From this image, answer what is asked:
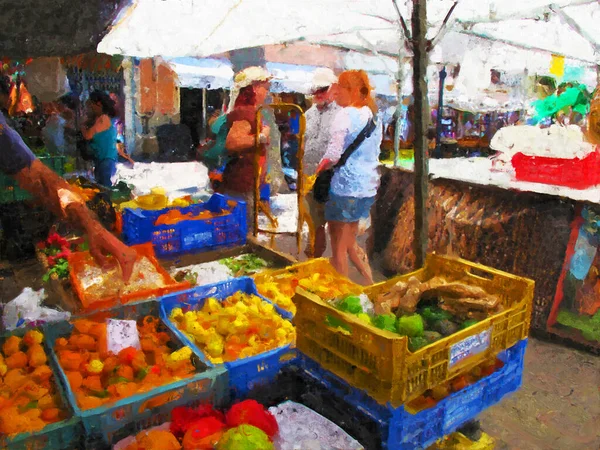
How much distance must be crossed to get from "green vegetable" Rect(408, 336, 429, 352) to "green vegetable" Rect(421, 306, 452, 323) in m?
0.22

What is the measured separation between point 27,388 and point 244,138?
9.67ft

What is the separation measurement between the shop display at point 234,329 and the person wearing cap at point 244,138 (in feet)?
6.90

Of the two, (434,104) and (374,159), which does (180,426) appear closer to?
(374,159)

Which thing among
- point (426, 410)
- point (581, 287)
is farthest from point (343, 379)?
point (581, 287)

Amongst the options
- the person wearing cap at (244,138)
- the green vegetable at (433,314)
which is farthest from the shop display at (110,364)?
the person wearing cap at (244,138)

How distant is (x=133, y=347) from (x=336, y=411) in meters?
0.95

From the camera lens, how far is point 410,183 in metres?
5.14

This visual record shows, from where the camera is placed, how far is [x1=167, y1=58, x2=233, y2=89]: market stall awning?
37.1ft

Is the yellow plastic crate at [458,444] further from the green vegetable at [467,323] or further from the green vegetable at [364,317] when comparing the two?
the green vegetable at [364,317]

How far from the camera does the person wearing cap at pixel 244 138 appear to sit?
4430 millimetres

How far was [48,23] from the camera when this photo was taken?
114 inches

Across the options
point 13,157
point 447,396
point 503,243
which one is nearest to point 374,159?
point 503,243

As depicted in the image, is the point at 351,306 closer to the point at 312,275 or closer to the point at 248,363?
the point at 248,363

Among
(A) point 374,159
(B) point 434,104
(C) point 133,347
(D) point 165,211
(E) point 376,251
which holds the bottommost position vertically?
(E) point 376,251
